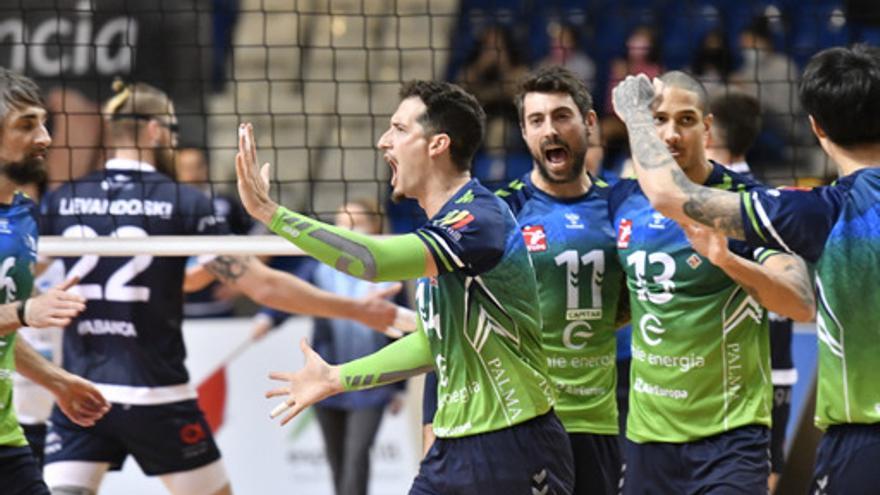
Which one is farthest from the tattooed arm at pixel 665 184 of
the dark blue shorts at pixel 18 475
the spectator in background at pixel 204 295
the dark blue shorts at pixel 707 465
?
the spectator in background at pixel 204 295

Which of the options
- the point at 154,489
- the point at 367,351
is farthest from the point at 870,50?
the point at 154,489

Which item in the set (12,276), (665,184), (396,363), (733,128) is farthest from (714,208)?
(733,128)

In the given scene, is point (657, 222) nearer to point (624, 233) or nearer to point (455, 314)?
point (624, 233)

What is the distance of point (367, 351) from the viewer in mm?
10203

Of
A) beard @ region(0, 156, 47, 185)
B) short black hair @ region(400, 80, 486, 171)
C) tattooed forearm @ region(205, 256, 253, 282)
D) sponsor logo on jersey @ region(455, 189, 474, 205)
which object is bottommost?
tattooed forearm @ region(205, 256, 253, 282)

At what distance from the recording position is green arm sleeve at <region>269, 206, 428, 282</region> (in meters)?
5.05

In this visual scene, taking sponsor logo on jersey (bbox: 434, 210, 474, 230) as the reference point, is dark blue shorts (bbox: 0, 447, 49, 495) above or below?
below

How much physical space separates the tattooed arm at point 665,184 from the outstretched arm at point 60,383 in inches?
104

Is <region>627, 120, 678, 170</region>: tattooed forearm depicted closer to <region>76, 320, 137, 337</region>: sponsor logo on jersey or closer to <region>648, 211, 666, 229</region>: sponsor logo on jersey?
<region>648, 211, 666, 229</region>: sponsor logo on jersey

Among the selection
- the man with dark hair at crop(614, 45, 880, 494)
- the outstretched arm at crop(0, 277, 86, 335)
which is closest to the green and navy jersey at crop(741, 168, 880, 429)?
the man with dark hair at crop(614, 45, 880, 494)

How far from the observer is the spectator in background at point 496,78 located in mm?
13086

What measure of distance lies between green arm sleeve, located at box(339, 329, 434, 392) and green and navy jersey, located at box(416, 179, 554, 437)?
0.50 ft

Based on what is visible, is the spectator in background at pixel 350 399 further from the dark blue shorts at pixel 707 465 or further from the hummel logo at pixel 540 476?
the hummel logo at pixel 540 476

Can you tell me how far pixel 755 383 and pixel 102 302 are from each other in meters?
3.29
